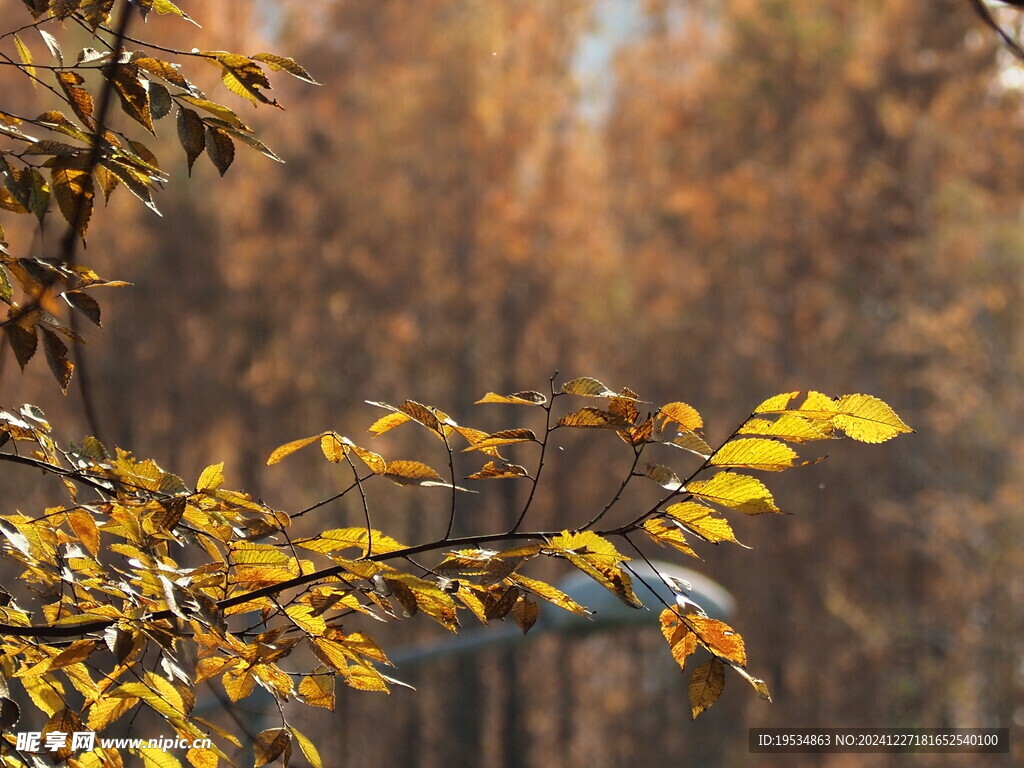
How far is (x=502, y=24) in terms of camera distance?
40.7ft

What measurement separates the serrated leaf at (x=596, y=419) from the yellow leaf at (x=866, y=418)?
0.20 m

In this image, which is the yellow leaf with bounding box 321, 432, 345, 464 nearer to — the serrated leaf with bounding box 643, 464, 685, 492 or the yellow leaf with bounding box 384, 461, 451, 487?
the yellow leaf with bounding box 384, 461, 451, 487

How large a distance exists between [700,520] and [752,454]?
8cm

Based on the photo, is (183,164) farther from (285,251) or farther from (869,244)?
(869,244)

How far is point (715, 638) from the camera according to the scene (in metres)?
1.07

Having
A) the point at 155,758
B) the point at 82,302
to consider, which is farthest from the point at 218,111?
the point at 155,758

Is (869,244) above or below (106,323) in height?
above

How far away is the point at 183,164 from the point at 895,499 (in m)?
7.38

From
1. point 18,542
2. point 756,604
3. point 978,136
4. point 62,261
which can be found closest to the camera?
point 18,542

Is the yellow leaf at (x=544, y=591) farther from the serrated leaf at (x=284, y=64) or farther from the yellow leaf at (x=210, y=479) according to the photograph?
the serrated leaf at (x=284, y=64)

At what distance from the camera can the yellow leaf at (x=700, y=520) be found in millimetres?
1064

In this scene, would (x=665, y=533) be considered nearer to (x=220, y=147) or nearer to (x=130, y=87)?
(x=220, y=147)

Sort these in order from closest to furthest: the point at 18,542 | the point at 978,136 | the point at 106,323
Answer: the point at 18,542 < the point at 106,323 < the point at 978,136

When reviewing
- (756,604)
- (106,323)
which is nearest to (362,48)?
(106,323)
